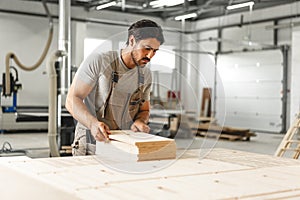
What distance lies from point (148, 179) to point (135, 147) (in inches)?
18.9

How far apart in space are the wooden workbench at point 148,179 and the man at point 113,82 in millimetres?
274

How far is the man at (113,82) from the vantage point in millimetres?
2410

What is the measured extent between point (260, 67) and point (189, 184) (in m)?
13.7

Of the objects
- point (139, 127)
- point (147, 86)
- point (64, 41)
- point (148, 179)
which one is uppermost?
point (64, 41)

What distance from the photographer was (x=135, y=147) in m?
2.54

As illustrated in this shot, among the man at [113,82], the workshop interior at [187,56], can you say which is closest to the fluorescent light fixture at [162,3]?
the workshop interior at [187,56]

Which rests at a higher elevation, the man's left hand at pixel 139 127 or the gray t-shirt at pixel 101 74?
the gray t-shirt at pixel 101 74

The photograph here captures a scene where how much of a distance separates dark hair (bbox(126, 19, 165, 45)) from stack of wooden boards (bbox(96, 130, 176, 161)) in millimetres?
587

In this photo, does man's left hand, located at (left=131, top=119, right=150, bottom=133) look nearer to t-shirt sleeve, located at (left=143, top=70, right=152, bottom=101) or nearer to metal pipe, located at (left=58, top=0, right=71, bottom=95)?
t-shirt sleeve, located at (left=143, top=70, right=152, bottom=101)

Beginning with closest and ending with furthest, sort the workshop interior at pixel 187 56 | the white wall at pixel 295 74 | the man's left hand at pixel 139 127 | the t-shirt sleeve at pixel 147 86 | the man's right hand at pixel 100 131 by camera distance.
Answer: the man's right hand at pixel 100 131
the t-shirt sleeve at pixel 147 86
the man's left hand at pixel 139 127
the workshop interior at pixel 187 56
the white wall at pixel 295 74

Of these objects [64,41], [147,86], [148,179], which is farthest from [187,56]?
[148,179]

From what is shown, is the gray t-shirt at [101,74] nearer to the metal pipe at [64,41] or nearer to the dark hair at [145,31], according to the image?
the dark hair at [145,31]

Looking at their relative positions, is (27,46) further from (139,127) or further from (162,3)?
(139,127)

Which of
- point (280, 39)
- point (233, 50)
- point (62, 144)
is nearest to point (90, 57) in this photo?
point (62, 144)
